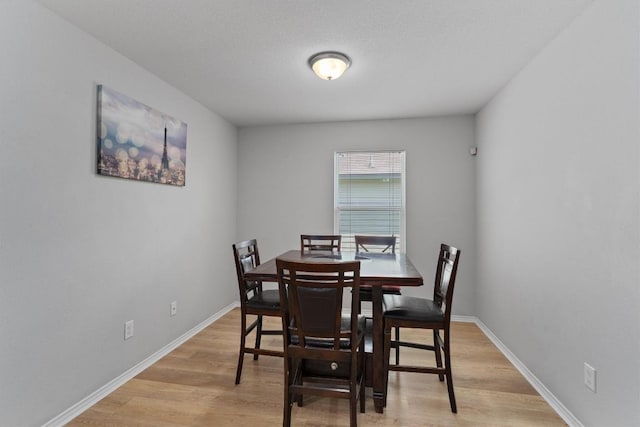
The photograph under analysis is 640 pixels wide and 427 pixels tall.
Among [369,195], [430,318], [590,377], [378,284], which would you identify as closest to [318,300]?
[378,284]

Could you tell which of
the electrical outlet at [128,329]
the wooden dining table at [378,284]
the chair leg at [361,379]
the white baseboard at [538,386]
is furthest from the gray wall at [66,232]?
the white baseboard at [538,386]

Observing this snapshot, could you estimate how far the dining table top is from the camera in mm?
1830

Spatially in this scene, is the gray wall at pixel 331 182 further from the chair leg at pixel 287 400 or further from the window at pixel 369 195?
the chair leg at pixel 287 400

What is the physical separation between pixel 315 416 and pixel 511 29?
2703 mm

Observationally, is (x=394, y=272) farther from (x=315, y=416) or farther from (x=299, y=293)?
(x=315, y=416)

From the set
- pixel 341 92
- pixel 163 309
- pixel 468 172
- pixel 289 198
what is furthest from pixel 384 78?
pixel 163 309

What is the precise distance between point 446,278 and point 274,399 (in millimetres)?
1422

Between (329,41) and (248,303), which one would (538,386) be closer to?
(248,303)

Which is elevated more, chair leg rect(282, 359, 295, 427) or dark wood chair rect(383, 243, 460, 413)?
dark wood chair rect(383, 243, 460, 413)

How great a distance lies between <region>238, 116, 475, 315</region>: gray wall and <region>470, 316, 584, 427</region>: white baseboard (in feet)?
2.63

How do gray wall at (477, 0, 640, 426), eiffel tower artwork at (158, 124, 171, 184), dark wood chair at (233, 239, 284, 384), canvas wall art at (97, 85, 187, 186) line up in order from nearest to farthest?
1. gray wall at (477, 0, 640, 426)
2. canvas wall art at (97, 85, 187, 186)
3. dark wood chair at (233, 239, 284, 384)
4. eiffel tower artwork at (158, 124, 171, 184)

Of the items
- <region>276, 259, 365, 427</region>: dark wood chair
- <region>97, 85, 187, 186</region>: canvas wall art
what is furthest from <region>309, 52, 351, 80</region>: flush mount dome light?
<region>276, 259, 365, 427</region>: dark wood chair

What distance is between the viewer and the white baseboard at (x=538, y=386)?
72.5 inches

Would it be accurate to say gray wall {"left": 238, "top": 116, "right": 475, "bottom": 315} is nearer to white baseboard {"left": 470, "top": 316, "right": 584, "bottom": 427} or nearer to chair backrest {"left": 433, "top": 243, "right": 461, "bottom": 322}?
white baseboard {"left": 470, "top": 316, "right": 584, "bottom": 427}
